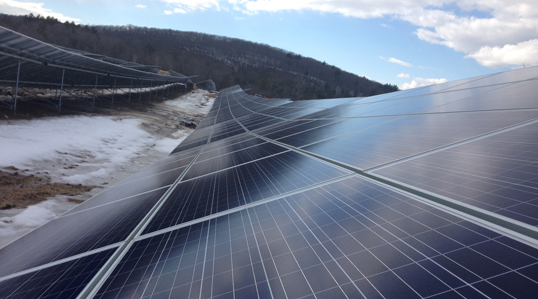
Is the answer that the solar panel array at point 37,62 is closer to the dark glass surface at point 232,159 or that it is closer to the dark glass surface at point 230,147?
the dark glass surface at point 230,147

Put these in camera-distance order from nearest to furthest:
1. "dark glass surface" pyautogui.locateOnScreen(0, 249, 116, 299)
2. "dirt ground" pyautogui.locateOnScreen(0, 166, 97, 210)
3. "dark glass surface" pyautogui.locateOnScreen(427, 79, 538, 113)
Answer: "dark glass surface" pyautogui.locateOnScreen(0, 249, 116, 299) → "dark glass surface" pyautogui.locateOnScreen(427, 79, 538, 113) → "dirt ground" pyautogui.locateOnScreen(0, 166, 97, 210)

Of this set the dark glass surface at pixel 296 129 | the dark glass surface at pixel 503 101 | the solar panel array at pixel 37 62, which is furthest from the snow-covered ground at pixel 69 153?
the dark glass surface at pixel 503 101

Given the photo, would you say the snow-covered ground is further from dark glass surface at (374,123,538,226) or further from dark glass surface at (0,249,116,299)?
dark glass surface at (374,123,538,226)

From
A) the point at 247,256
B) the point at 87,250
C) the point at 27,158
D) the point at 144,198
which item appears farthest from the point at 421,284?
the point at 27,158

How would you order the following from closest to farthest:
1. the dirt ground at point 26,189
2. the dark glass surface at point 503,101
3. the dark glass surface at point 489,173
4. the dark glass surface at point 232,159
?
the dark glass surface at point 489,173, the dark glass surface at point 503,101, the dark glass surface at point 232,159, the dirt ground at point 26,189

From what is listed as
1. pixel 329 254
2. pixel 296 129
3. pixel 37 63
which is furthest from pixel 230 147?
pixel 37 63

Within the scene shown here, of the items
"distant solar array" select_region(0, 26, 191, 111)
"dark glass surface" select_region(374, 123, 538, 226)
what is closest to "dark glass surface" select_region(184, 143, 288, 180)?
"dark glass surface" select_region(374, 123, 538, 226)

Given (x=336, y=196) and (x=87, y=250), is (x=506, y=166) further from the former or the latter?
(x=87, y=250)
